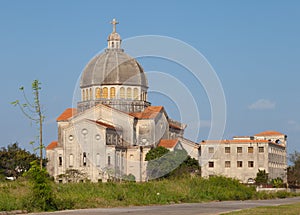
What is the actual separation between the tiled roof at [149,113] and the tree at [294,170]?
22732 mm

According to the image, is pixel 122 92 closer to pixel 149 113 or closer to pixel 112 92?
pixel 112 92

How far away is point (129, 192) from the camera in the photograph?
116ft

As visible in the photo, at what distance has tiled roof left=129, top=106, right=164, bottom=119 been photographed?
106 m

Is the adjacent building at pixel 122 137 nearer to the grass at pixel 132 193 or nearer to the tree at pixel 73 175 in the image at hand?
the tree at pixel 73 175

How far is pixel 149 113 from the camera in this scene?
10625 centimetres

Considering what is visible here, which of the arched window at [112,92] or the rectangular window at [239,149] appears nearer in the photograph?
the arched window at [112,92]

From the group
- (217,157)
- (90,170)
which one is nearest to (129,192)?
(90,170)

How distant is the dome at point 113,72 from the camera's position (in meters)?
107

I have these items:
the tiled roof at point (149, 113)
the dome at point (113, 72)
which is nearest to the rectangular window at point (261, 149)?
the tiled roof at point (149, 113)

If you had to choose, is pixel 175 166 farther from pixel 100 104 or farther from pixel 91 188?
pixel 91 188

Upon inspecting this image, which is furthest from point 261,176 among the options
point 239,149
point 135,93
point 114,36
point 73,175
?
point 114,36

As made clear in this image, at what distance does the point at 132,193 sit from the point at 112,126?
6712cm

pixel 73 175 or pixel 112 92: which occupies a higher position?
pixel 112 92

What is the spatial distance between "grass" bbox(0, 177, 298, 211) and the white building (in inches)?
2496
